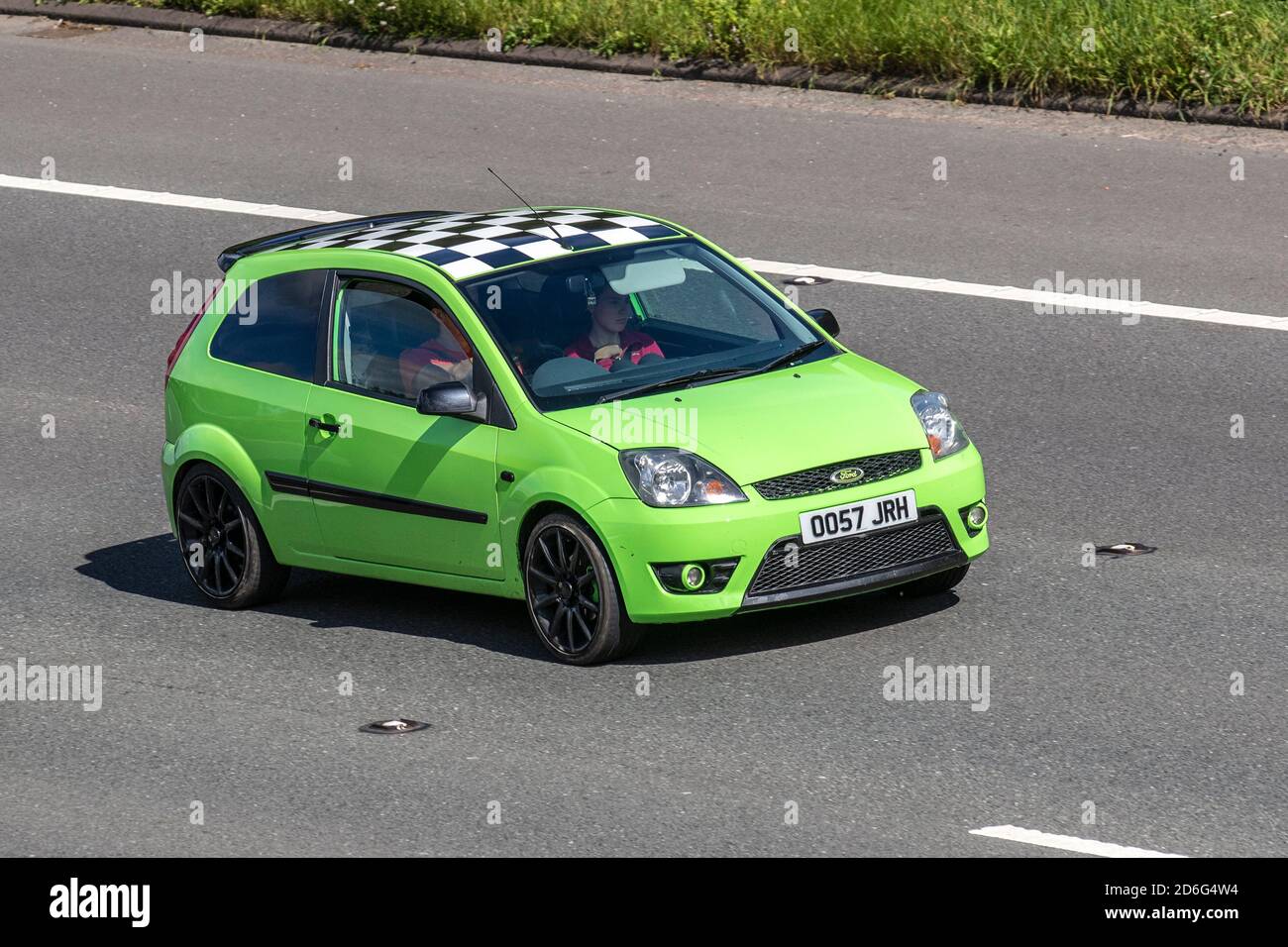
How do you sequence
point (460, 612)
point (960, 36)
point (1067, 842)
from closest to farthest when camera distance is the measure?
point (1067, 842)
point (460, 612)
point (960, 36)

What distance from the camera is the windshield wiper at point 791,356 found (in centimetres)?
903

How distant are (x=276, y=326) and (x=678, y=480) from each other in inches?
92.5

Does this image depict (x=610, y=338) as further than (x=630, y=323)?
No

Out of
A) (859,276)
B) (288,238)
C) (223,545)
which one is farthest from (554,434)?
(859,276)

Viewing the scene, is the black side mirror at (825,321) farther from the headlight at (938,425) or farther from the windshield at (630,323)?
the headlight at (938,425)

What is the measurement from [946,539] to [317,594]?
289 centimetres

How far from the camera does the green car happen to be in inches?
326

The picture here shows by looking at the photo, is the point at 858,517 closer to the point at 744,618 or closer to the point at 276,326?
the point at 744,618

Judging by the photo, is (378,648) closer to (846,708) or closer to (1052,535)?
(846,708)

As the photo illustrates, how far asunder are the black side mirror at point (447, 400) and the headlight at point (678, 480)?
0.76 meters

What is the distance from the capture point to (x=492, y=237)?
9.57m

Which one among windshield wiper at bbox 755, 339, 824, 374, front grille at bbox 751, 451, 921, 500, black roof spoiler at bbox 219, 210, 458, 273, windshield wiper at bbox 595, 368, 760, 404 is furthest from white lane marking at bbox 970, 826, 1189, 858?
black roof spoiler at bbox 219, 210, 458, 273

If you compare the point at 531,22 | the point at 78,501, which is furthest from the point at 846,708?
the point at 531,22

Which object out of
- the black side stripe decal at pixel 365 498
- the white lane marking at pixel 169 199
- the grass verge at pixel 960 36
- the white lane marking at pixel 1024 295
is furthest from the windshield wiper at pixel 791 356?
the grass verge at pixel 960 36
